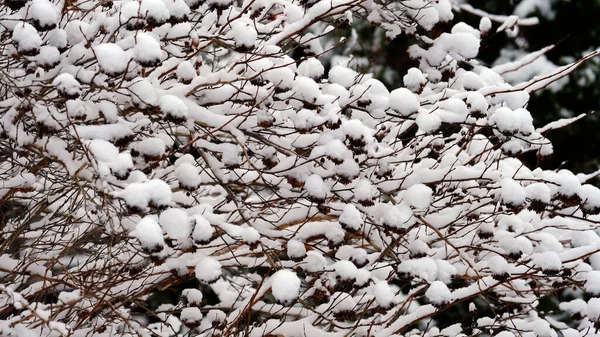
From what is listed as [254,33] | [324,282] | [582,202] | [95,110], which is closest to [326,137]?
[254,33]

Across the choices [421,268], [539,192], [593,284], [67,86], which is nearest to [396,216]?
[421,268]

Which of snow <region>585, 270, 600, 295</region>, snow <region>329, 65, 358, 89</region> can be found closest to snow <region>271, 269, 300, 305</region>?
snow <region>329, 65, 358, 89</region>

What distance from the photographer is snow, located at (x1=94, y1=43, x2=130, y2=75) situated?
7.97ft

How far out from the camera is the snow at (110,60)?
2428 mm

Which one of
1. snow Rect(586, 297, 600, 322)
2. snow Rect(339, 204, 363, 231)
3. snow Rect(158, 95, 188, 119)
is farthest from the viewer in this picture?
snow Rect(586, 297, 600, 322)

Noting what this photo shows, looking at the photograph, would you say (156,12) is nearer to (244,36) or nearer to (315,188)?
(244,36)

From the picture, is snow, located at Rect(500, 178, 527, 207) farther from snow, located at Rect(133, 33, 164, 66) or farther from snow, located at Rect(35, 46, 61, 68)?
snow, located at Rect(35, 46, 61, 68)

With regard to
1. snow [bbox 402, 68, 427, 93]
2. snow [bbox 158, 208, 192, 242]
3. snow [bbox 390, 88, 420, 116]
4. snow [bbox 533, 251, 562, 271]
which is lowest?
snow [bbox 158, 208, 192, 242]

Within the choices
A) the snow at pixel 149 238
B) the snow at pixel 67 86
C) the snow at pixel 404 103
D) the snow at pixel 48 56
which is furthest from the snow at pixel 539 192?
the snow at pixel 48 56

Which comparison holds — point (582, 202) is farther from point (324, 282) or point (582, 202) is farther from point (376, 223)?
point (324, 282)

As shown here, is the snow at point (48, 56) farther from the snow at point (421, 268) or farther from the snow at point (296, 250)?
the snow at point (421, 268)

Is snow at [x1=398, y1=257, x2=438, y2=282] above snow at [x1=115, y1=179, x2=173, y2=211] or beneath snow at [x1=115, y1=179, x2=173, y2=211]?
above

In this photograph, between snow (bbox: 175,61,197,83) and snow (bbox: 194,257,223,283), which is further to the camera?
snow (bbox: 175,61,197,83)

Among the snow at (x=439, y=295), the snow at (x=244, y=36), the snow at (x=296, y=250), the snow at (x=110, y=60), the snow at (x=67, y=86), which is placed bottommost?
the snow at (x=439, y=295)
